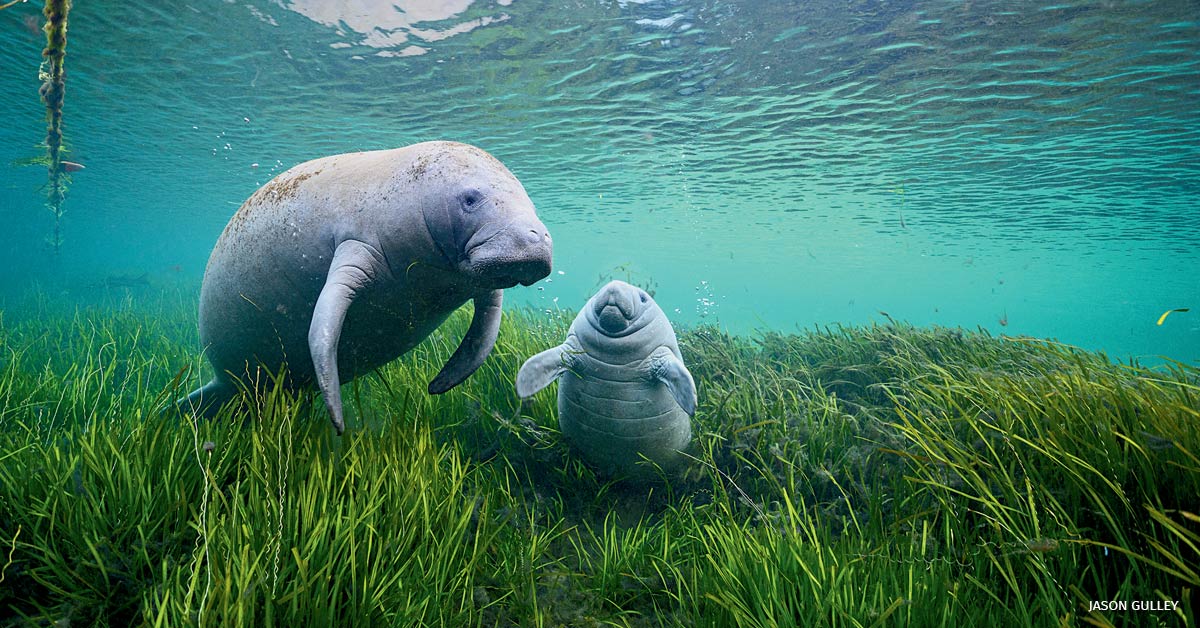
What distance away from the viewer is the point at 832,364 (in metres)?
7.18

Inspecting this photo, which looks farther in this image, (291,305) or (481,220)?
(291,305)

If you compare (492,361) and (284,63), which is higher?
(284,63)

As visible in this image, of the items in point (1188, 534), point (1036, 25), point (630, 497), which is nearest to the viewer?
point (1188, 534)

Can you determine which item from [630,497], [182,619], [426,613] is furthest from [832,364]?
→ [182,619]

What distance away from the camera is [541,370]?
13.4 ft

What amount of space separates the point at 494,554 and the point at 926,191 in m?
24.1

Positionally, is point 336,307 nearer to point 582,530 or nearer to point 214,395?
point 214,395

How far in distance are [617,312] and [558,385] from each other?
1033mm

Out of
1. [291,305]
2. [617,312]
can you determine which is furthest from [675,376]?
[291,305]

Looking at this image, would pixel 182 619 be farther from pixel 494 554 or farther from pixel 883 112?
pixel 883 112

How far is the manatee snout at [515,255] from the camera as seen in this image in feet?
8.66

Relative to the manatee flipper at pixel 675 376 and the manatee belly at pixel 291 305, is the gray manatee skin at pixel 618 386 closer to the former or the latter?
the manatee flipper at pixel 675 376

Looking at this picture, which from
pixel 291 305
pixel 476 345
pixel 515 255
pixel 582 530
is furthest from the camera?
pixel 582 530

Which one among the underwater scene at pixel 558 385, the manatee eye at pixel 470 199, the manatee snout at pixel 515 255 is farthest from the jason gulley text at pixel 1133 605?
the manatee eye at pixel 470 199
